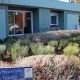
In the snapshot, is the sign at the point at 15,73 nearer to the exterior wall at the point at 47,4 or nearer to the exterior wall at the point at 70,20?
the exterior wall at the point at 47,4

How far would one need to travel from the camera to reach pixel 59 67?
8250mm

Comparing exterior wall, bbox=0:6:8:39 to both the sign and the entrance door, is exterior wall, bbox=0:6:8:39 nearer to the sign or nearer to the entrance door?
the entrance door

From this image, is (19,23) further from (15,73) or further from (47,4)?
(15,73)

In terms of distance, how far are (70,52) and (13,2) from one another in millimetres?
11876

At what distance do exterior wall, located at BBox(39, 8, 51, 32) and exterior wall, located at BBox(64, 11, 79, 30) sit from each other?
448 centimetres

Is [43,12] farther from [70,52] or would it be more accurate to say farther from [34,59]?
[34,59]

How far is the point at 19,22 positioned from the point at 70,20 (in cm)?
972

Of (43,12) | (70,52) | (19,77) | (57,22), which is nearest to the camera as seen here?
(19,77)

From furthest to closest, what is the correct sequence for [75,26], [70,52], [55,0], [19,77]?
[75,26] < [55,0] < [70,52] < [19,77]

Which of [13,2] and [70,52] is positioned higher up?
[13,2]

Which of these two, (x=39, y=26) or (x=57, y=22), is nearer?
(x=39, y=26)

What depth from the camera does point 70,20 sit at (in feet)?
112

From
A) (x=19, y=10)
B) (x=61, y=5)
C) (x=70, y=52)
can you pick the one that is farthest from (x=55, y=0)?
(x=70, y=52)

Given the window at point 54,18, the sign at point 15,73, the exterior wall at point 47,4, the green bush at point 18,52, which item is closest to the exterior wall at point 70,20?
the exterior wall at point 47,4
